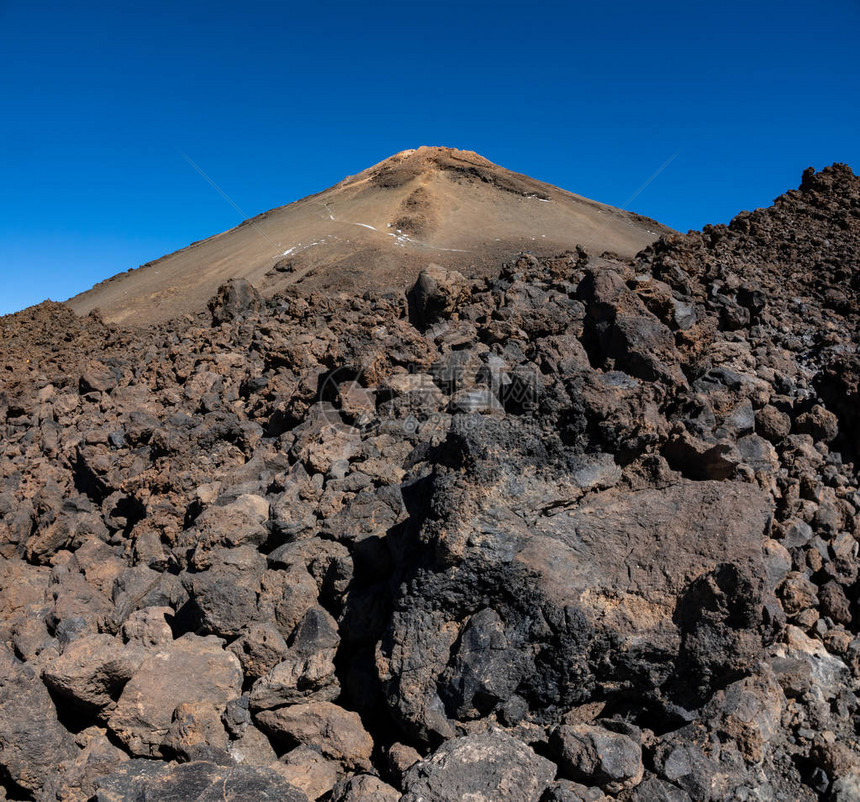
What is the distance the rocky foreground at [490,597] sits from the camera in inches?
113

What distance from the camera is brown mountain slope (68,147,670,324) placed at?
13961 millimetres

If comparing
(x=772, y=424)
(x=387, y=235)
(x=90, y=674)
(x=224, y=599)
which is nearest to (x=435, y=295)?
(x=772, y=424)

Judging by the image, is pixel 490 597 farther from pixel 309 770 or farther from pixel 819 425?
pixel 819 425

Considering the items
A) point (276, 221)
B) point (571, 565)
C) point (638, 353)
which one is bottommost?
point (571, 565)

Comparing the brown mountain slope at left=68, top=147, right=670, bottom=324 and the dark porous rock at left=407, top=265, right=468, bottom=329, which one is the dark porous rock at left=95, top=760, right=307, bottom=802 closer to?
the dark porous rock at left=407, top=265, right=468, bottom=329

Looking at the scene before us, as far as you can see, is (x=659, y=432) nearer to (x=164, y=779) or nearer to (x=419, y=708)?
(x=419, y=708)

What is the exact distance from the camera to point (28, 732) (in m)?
2.97

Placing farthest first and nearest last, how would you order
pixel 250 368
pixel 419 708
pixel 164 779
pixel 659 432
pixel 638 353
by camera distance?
pixel 250 368 → pixel 638 353 → pixel 659 432 → pixel 419 708 → pixel 164 779

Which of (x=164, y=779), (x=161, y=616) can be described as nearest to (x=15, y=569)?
(x=161, y=616)

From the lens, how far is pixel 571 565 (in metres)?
3.16

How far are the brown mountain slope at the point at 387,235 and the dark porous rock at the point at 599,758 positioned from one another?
1012 cm

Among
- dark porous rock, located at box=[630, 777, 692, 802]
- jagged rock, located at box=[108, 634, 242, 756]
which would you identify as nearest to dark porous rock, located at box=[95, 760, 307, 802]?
jagged rock, located at box=[108, 634, 242, 756]

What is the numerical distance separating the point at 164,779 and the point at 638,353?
3.57 m

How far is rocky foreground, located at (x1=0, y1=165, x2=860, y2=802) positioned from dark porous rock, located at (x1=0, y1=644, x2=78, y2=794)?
0.01 meters
